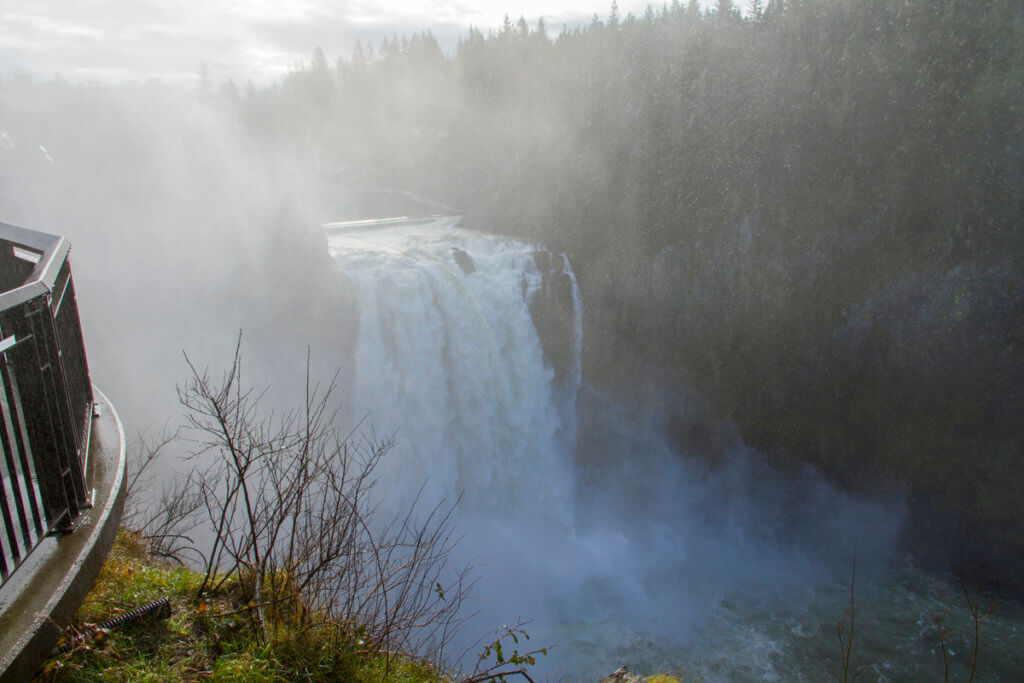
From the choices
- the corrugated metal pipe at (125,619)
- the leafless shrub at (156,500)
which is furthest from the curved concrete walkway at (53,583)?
the leafless shrub at (156,500)

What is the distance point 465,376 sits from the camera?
1570 cm

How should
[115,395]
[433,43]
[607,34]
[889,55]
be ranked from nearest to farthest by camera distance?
1. [115,395]
2. [889,55]
3. [607,34]
4. [433,43]

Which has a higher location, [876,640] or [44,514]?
[876,640]

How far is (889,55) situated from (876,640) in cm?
1809

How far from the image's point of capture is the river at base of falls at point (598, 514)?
12695 millimetres

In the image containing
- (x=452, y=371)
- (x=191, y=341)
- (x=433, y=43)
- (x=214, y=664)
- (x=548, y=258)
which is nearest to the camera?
(x=214, y=664)

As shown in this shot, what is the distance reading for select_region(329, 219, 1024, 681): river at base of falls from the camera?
12695 mm

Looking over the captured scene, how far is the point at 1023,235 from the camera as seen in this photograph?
1723cm

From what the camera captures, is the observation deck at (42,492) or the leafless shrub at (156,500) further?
the leafless shrub at (156,500)

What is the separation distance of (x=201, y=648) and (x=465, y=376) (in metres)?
11.7

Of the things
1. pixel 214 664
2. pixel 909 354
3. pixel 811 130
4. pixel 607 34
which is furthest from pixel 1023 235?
pixel 214 664

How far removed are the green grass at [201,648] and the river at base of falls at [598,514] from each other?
26.3 feet

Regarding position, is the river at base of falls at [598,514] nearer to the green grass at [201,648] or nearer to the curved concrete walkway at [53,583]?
the green grass at [201,648]

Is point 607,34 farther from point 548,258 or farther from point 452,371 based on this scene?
point 452,371
